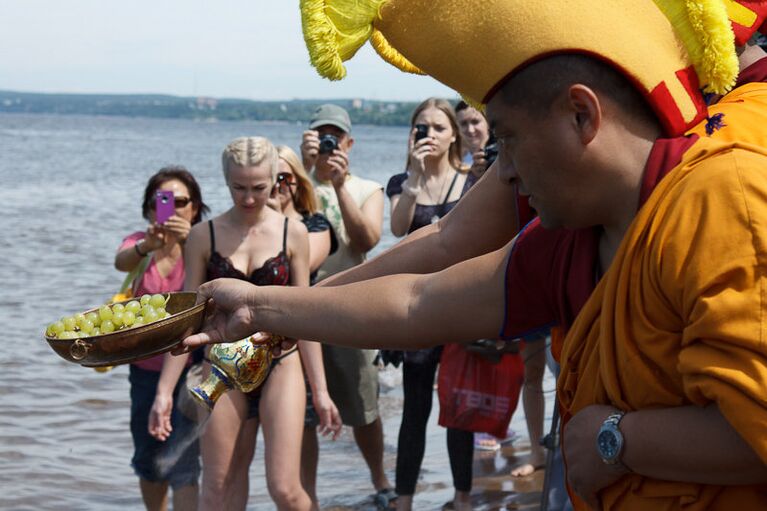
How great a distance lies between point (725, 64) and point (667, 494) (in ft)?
2.66

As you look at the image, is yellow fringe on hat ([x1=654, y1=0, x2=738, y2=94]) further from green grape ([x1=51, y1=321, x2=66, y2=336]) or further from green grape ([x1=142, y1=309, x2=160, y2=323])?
green grape ([x1=51, y1=321, x2=66, y2=336])

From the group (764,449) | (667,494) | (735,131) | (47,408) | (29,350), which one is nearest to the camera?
(764,449)

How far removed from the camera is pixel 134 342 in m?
2.83

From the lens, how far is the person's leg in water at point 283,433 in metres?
5.17

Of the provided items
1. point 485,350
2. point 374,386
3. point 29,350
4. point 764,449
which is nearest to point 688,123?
point 764,449

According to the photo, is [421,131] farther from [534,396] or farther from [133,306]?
[133,306]

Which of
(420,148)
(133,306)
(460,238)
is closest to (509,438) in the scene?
(420,148)

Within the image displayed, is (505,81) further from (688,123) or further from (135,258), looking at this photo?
(135,258)

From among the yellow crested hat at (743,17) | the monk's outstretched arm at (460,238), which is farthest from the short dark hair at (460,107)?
the yellow crested hat at (743,17)

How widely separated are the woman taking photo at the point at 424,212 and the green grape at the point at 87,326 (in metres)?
3.33

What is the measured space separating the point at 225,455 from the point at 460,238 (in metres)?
2.47

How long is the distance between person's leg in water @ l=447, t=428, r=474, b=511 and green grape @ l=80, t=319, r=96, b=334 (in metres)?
3.57

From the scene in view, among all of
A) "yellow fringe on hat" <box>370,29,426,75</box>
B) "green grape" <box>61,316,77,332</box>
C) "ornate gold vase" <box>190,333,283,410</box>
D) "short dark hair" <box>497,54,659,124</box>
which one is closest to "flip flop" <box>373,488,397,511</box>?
"ornate gold vase" <box>190,333,283,410</box>

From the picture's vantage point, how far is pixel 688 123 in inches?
87.0
